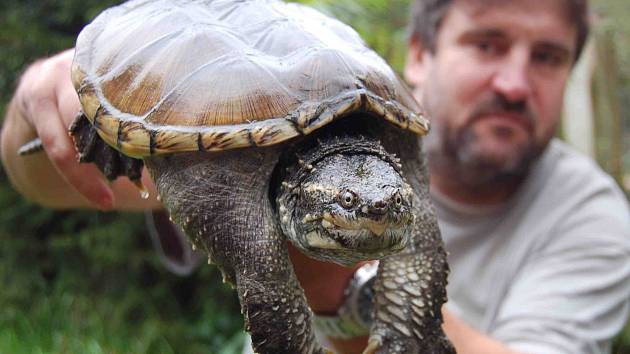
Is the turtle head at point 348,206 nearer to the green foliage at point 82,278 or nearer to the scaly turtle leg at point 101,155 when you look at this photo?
the scaly turtle leg at point 101,155

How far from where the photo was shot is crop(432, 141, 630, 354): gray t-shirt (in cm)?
189

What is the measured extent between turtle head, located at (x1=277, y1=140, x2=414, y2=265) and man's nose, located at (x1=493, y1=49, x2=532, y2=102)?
1349 millimetres

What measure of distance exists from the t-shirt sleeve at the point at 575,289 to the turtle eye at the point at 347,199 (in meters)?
1.22

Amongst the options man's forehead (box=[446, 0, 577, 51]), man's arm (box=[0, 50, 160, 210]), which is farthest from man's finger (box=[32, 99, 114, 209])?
man's forehead (box=[446, 0, 577, 51])

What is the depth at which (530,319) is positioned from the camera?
6.11ft

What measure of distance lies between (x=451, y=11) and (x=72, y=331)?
244 centimetres

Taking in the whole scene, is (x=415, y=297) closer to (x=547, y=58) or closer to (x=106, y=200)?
(x=106, y=200)

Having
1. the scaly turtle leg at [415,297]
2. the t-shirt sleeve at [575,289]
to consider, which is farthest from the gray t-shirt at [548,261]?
the scaly turtle leg at [415,297]

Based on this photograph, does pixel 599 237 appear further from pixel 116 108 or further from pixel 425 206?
pixel 116 108

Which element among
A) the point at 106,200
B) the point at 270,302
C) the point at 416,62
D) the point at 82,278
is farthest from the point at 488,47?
the point at 82,278

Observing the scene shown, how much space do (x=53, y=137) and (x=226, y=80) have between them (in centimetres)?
55

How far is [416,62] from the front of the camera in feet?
8.67

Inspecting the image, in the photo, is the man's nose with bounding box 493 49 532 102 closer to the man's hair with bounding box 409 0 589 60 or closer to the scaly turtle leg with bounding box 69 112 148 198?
the man's hair with bounding box 409 0 589 60

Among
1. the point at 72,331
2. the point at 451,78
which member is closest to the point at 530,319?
the point at 451,78
